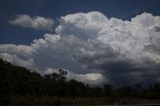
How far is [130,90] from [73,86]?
18.9 metres

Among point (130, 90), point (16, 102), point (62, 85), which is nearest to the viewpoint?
point (16, 102)

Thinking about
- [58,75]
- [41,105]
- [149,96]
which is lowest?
[41,105]

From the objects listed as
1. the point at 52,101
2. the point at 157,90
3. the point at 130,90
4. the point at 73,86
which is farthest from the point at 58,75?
the point at 52,101

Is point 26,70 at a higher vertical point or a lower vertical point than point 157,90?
higher

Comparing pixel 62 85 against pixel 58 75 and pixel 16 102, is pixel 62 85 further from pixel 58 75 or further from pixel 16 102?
pixel 16 102

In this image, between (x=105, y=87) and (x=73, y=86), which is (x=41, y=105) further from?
(x=105, y=87)

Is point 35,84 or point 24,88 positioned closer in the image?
point 24,88

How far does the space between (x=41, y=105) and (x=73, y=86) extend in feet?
194

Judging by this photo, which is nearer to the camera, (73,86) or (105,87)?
(73,86)

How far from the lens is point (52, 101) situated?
53.2 m

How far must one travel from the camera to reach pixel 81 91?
342 feet

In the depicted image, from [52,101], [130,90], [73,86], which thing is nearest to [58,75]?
[73,86]

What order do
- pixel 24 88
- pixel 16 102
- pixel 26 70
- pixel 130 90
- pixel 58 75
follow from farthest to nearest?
1. pixel 26 70
2. pixel 58 75
3. pixel 130 90
4. pixel 24 88
5. pixel 16 102

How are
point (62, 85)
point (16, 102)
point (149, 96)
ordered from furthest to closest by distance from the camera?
point (62, 85) < point (149, 96) < point (16, 102)
